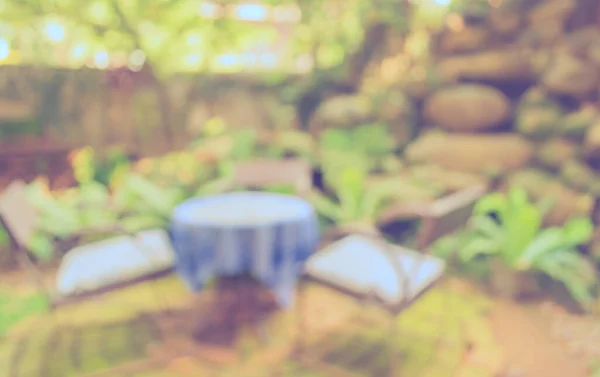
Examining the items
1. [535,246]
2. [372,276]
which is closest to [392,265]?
[372,276]

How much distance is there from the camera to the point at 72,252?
125 inches

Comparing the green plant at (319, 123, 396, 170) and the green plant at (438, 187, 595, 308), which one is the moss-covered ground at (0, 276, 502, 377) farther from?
the green plant at (319, 123, 396, 170)

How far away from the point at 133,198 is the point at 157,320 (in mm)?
1907

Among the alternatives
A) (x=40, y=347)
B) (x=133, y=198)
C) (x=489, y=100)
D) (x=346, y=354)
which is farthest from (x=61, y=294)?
(x=489, y=100)

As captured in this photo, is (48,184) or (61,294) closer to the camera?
(61,294)

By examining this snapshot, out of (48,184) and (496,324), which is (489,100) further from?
(48,184)

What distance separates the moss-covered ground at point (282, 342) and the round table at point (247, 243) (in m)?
0.46

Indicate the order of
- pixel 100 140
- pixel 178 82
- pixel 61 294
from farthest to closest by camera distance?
pixel 178 82, pixel 100 140, pixel 61 294

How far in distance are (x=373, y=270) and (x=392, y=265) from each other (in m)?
0.13

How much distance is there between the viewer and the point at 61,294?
260cm

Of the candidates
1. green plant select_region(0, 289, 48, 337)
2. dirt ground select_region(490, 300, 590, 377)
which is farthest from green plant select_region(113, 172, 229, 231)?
dirt ground select_region(490, 300, 590, 377)

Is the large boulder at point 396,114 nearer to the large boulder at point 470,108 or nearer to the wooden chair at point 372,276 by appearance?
the large boulder at point 470,108

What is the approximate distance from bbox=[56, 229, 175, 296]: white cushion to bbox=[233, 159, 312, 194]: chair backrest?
1.08 m

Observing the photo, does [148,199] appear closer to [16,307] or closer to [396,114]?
[16,307]
